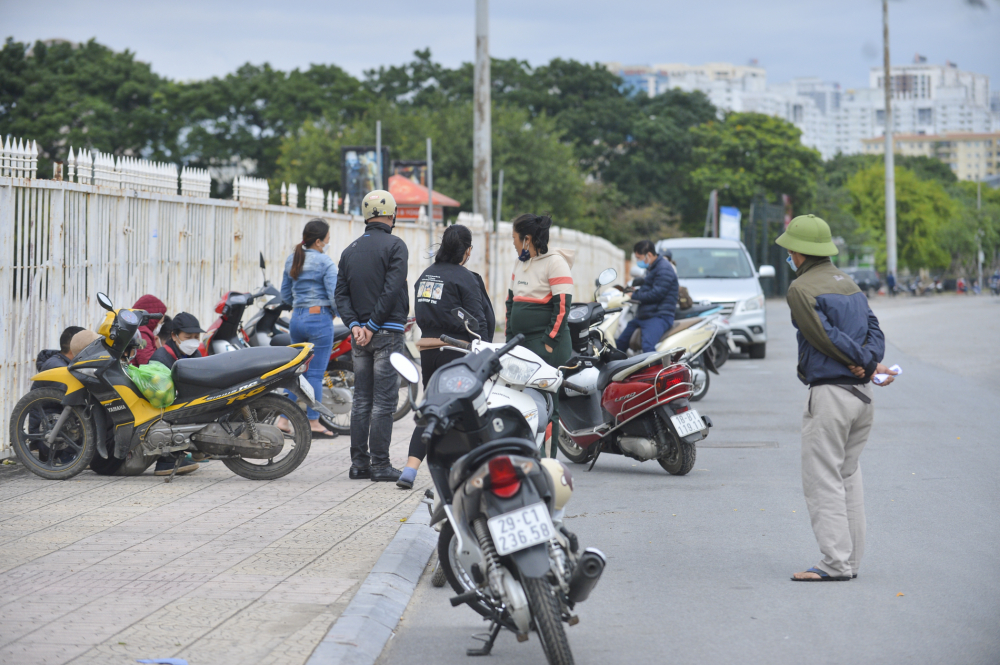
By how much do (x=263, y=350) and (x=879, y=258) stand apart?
84.0m

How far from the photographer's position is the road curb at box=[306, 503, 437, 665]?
424 centimetres

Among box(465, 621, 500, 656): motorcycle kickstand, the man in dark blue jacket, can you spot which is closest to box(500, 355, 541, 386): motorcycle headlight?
box(465, 621, 500, 656): motorcycle kickstand

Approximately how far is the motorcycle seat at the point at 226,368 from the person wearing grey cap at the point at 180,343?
1.37ft

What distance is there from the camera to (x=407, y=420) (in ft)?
37.7

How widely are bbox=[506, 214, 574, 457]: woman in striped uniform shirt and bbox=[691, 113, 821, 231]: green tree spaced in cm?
5548

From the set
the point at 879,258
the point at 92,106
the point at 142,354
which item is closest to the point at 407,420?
the point at 142,354

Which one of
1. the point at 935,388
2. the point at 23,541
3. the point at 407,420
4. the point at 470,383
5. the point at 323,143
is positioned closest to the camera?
the point at 470,383

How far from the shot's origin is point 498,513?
416cm

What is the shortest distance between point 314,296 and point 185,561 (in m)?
4.18

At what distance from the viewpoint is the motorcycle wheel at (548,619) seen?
3961 mm

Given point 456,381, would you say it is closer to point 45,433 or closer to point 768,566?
point 768,566

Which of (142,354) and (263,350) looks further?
(142,354)

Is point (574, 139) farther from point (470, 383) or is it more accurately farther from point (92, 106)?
point (470, 383)

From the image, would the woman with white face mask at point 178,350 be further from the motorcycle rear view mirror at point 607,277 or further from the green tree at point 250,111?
the green tree at point 250,111
